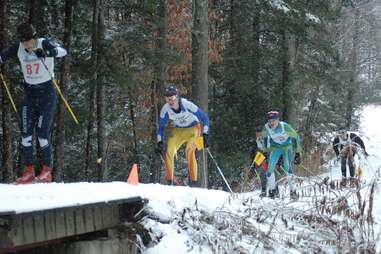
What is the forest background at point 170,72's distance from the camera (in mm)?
13141

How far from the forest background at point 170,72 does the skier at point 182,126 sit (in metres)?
2.51

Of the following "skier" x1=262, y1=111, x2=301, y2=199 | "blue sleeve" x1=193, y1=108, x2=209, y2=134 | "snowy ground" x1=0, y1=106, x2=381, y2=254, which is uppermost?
"blue sleeve" x1=193, y1=108, x2=209, y2=134

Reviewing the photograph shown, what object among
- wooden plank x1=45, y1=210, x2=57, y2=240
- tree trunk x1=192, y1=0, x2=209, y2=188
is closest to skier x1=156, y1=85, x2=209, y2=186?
tree trunk x1=192, y1=0, x2=209, y2=188

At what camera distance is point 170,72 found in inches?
714

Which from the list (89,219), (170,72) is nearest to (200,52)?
(170,72)

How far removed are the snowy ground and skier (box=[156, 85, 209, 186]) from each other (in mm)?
2323

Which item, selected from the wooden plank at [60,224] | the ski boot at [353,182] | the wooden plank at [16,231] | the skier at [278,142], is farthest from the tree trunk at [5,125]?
the ski boot at [353,182]

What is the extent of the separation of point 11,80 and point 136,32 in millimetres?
4462

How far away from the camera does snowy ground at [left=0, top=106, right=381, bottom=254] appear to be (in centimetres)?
521

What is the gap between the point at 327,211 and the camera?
6.08 meters

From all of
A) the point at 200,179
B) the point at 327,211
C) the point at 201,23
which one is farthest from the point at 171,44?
the point at 327,211

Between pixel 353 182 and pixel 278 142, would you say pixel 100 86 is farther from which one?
pixel 353 182

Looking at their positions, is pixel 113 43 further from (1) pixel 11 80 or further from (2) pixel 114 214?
(2) pixel 114 214

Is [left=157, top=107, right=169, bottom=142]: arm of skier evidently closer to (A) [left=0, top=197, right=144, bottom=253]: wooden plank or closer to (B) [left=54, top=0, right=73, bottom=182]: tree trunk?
(A) [left=0, top=197, right=144, bottom=253]: wooden plank
